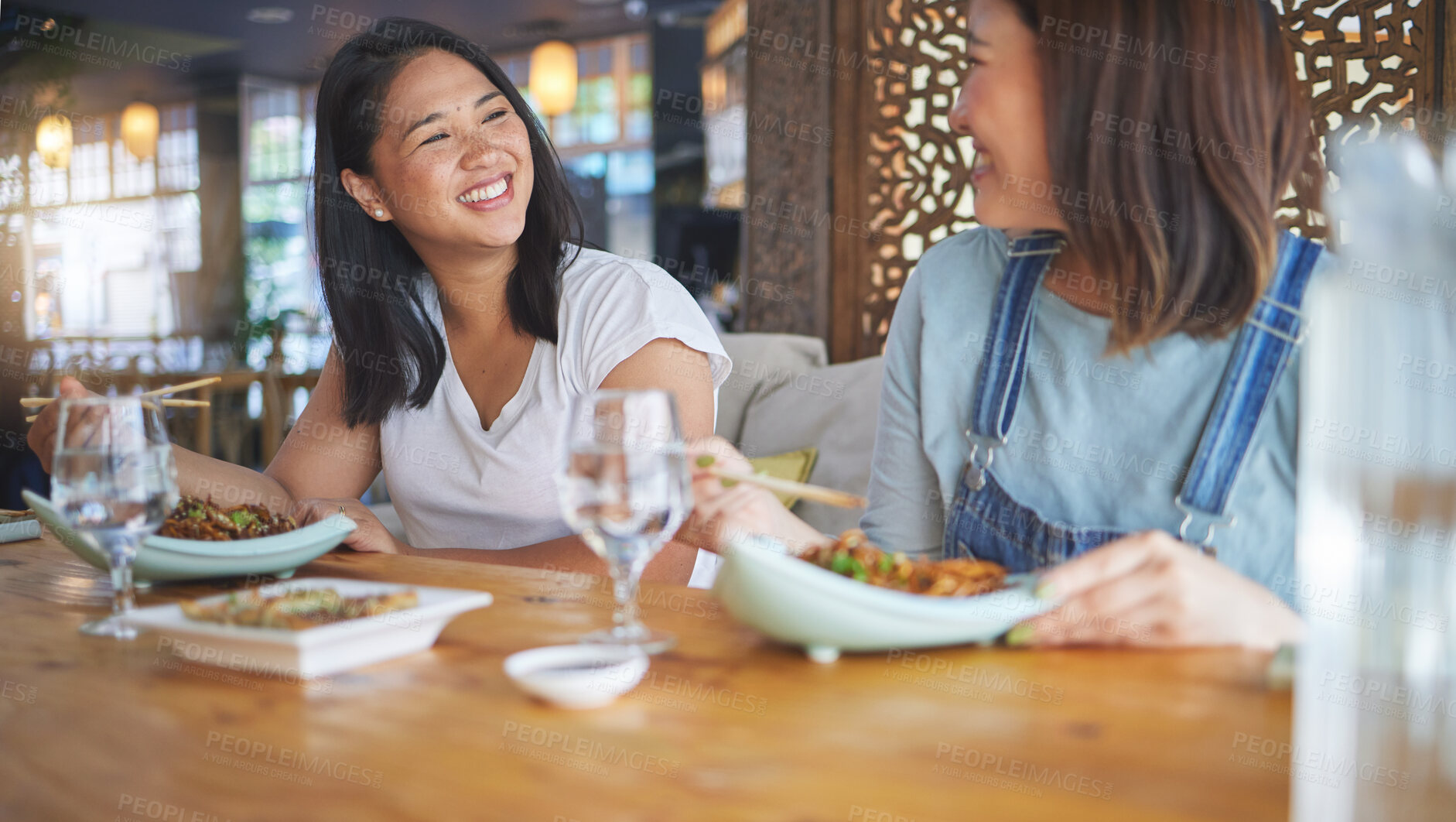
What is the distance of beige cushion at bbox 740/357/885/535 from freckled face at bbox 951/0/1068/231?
132 cm

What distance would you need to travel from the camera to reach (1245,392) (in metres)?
1.21

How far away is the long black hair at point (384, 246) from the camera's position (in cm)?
200

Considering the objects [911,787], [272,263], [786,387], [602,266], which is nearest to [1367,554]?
[911,787]

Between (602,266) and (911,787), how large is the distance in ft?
4.91

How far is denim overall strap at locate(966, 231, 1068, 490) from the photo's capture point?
4.55 ft

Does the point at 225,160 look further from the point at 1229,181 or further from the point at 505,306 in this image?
the point at 1229,181

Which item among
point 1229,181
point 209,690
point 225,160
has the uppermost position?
point 225,160

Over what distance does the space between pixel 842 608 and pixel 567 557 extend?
0.90 metres

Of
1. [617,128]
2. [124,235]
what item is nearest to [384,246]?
[617,128]

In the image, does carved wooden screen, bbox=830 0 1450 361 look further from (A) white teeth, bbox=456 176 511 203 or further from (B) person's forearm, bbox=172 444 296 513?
(B) person's forearm, bbox=172 444 296 513

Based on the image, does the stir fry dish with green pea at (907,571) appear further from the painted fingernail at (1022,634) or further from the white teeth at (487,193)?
the white teeth at (487,193)

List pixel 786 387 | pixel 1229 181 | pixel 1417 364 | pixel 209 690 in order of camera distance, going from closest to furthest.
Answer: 1. pixel 1417 364
2. pixel 209 690
3. pixel 1229 181
4. pixel 786 387

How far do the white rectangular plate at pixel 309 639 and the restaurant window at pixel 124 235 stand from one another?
36.1 feet

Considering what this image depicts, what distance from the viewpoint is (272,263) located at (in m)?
10.7
